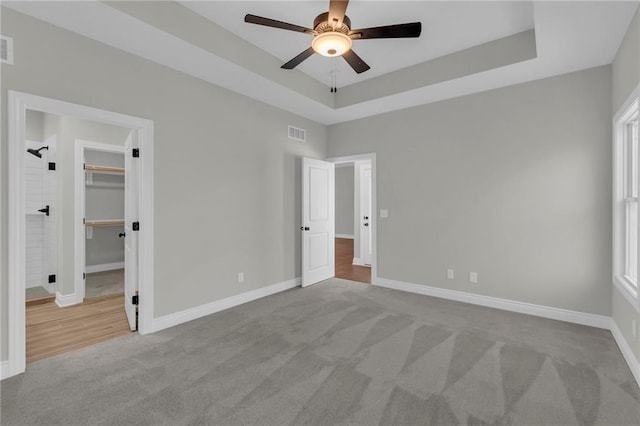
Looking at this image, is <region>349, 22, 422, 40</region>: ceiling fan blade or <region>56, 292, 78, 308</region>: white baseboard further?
<region>56, 292, 78, 308</region>: white baseboard

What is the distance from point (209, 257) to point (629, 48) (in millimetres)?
4497

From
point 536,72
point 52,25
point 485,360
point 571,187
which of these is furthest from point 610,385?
point 52,25

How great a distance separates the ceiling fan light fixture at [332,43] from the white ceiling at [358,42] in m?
0.54

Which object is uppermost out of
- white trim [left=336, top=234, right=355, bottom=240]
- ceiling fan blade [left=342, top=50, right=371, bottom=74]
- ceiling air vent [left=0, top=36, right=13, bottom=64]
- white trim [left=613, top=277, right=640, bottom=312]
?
ceiling fan blade [left=342, top=50, right=371, bottom=74]

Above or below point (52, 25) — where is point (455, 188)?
below

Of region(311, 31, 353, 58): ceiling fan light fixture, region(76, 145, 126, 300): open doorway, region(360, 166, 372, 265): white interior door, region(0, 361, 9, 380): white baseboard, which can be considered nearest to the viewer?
region(0, 361, 9, 380): white baseboard

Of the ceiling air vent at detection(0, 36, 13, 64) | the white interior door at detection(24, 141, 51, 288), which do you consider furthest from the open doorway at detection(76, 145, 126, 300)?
the ceiling air vent at detection(0, 36, 13, 64)

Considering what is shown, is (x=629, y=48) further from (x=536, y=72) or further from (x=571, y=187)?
(x=571, y=187)

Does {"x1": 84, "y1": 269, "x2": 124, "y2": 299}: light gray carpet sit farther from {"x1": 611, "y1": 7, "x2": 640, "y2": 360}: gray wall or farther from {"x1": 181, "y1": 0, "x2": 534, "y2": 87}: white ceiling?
{"x1": 611, "y1": 7, "x2": 640, "y2": 360}: gray wall

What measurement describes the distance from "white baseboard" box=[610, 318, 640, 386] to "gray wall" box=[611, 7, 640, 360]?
43 millimetres

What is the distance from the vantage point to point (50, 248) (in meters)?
4.32

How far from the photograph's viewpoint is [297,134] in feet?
16.3

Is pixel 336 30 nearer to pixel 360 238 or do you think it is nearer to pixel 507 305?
pixel 507 305

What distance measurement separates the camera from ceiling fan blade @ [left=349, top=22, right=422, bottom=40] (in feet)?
7.73
